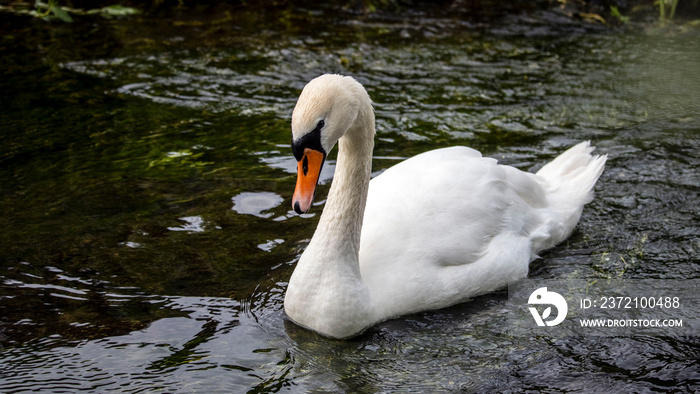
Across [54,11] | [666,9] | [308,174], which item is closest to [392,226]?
[308,174]

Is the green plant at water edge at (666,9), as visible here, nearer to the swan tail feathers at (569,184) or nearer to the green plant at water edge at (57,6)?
the swan tail feathers at (569,184)

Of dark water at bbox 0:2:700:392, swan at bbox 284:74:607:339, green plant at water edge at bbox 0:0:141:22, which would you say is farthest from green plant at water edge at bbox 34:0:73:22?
swan at bbox 284:74:607:339

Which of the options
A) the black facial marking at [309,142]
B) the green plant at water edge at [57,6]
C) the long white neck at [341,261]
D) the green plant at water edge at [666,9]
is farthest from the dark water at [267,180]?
the black facial marking at [309,142]

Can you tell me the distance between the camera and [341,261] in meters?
4.59

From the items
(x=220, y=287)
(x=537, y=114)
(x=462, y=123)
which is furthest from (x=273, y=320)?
(x=537, y=114)

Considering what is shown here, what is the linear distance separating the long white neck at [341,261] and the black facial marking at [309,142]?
1.31ft

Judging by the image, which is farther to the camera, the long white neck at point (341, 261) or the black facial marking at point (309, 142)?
the long white neck at point (341, 261)

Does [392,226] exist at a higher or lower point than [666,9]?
lower

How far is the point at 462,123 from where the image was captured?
26.6 ft

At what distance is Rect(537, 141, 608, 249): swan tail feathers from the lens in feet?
19.2

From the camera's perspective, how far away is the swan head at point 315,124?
13.6 ft

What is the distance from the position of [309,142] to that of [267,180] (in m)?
2.71

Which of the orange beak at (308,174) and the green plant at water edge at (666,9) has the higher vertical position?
the green plant at water edge at (666,9)

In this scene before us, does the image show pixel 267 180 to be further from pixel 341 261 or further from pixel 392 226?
pixel 341 261
